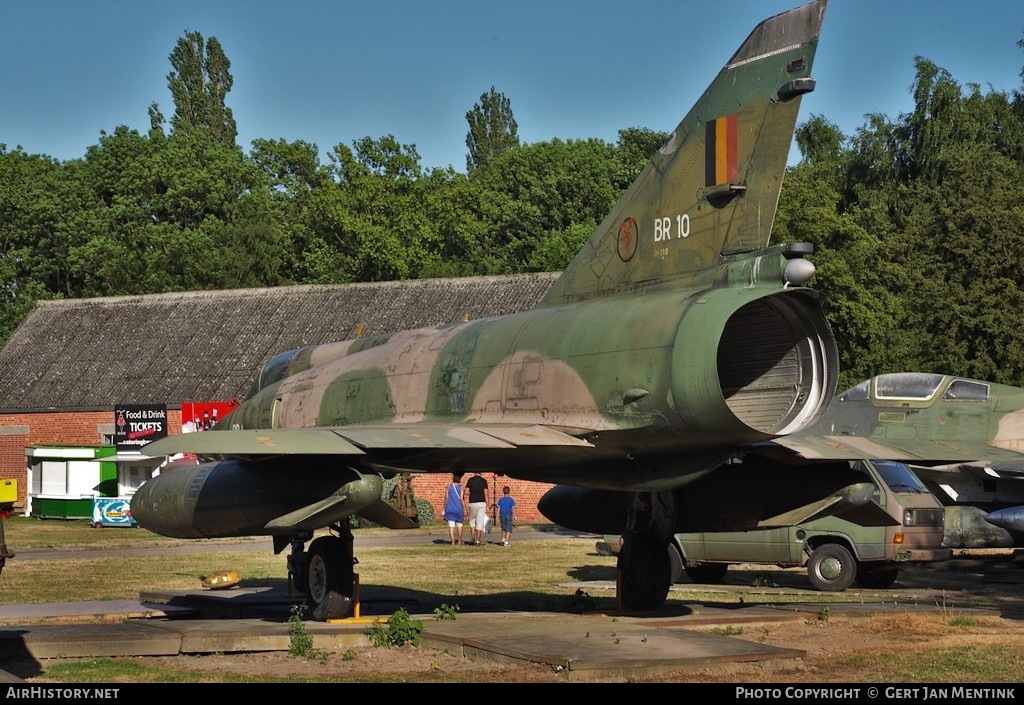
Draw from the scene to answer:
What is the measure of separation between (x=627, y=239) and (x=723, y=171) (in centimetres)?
149

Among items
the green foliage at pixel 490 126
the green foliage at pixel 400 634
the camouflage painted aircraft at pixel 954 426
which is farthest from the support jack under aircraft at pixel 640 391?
the green foliage at pixel 490 126

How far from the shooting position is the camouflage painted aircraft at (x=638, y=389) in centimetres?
1220

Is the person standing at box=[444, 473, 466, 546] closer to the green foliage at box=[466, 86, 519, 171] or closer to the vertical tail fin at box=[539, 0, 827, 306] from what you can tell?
the vertical tail fin at box=[539, 0, 827, 306]

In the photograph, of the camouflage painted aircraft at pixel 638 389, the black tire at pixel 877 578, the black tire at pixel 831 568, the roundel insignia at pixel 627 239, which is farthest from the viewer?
the black tire at pixel 877 578

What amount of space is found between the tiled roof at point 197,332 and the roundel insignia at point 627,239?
1117 inches

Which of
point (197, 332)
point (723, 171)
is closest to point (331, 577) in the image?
point (723, 171)

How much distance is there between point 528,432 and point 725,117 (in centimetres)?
371

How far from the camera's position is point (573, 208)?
72.4m

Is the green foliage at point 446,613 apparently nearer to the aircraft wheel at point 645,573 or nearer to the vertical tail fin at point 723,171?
the aircraft wheel at point 645,573

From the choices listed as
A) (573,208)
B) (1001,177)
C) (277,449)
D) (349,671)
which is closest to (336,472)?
(277,449)

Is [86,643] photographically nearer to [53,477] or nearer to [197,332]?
[53,477]

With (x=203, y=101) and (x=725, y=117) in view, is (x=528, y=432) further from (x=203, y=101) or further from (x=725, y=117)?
(x=203, y=101)

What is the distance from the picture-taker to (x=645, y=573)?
593 inches
